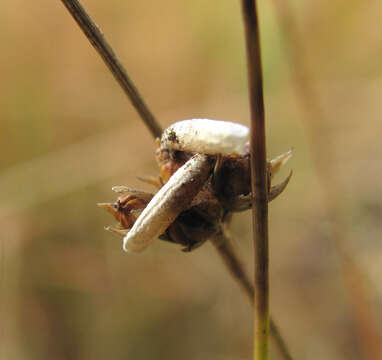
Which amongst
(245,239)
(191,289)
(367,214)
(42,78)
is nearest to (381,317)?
(367,214)

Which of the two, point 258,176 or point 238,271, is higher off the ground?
point 258,176

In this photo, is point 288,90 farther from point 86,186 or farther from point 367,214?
point 86,186

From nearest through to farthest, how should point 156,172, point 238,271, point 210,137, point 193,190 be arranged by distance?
point 210,137
point 193,190
point 238,271
point 156,172

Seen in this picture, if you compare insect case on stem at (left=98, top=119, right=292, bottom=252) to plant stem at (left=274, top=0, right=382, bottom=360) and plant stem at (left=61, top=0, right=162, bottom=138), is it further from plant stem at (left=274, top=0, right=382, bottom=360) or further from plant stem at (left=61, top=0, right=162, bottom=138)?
plant stem at (left=274, top=0, right=382, bottom=360)

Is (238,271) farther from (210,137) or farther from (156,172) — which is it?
(156,172)

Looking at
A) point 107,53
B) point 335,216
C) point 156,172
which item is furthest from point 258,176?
point 156,172

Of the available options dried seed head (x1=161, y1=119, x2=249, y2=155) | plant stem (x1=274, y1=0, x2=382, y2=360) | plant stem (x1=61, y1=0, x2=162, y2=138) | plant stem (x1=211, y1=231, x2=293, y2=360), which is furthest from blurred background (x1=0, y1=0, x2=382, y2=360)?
dried seed head (x1=161, y1=119, x2=249, y2=155)

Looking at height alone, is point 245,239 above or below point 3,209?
below
